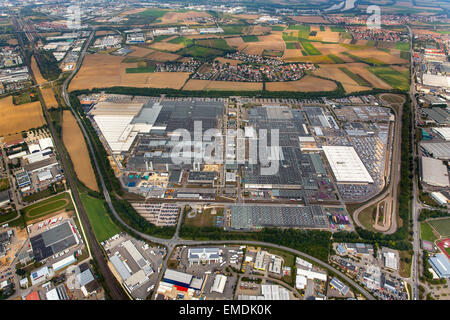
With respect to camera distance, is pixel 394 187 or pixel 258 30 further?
pixel 258 30

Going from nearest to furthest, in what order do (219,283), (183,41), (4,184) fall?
(219,283) → (4,184) → (183,41)

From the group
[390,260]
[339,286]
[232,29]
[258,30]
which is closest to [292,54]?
[258,30]

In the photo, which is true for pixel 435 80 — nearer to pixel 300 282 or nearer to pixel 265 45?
pixel 265 45

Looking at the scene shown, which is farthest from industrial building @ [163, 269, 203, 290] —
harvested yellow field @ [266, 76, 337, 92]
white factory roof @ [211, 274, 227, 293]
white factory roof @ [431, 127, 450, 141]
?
white factory roof @ [431, 127, 450, 141]

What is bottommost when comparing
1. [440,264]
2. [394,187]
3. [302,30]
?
[440,264]

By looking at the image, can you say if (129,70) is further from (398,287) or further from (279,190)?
(398,287)

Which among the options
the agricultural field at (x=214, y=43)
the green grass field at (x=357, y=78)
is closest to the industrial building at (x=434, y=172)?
the green grass field at (x=357, y=78)

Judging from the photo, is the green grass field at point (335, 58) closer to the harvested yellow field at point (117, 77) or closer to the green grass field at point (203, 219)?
the harvested yellow field at point (117, 77)
